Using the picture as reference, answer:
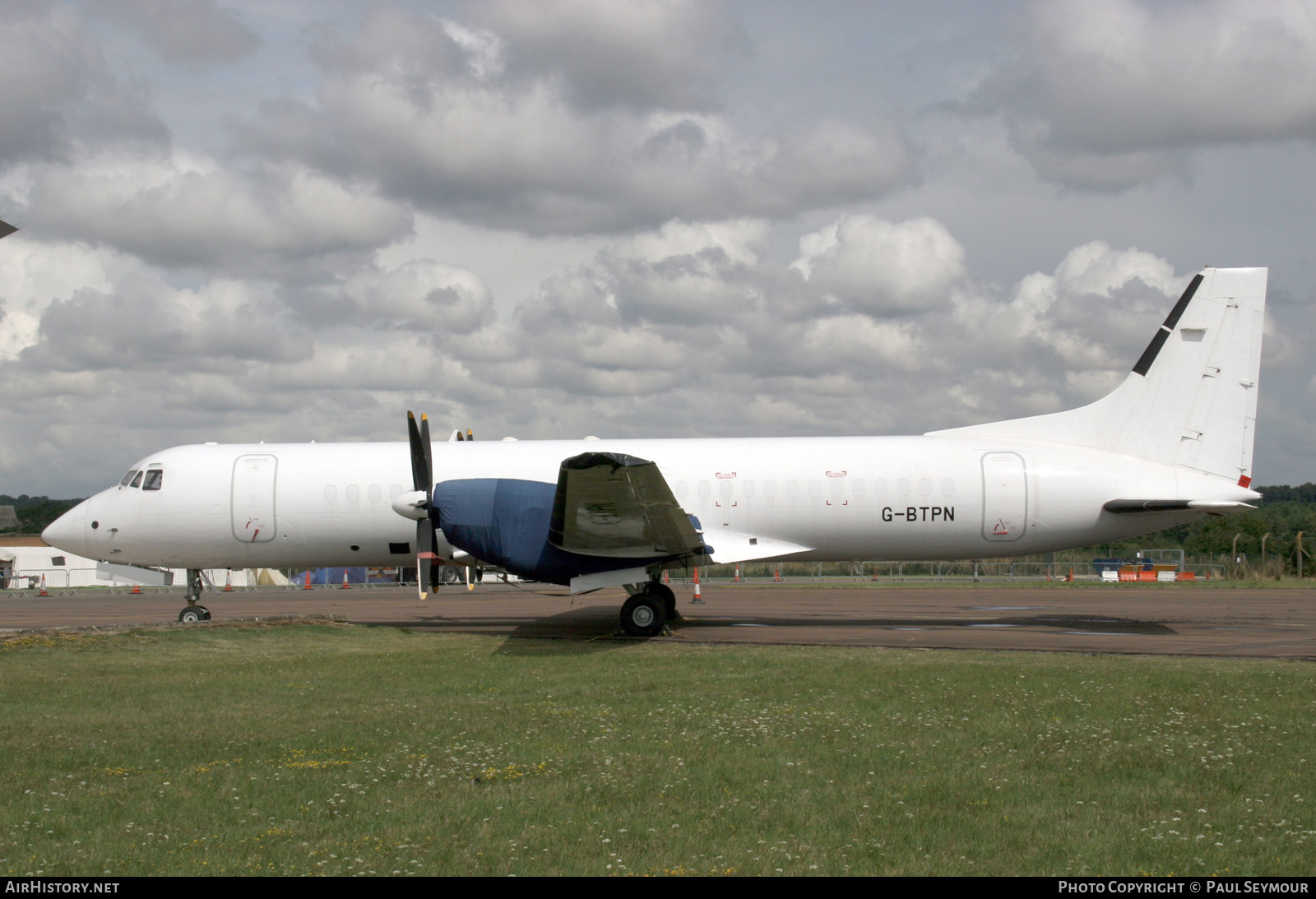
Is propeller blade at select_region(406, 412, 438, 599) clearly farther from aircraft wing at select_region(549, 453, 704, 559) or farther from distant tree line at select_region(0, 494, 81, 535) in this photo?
distant tree line at select_region(0, 494, 81, 535)

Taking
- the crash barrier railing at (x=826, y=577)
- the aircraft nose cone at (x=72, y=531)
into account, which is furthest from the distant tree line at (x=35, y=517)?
the aircraft nose cone at (x=72, y=531)

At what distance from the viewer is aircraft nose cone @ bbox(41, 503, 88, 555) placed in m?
19.9

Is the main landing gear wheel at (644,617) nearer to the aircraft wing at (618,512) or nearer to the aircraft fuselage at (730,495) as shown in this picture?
the aircraft wing at (618,512)

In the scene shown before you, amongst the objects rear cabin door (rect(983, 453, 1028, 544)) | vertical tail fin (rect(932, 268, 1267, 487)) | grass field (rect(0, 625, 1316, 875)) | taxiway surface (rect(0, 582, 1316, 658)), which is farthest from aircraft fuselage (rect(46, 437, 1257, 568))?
grass field (rect(0, 625, 1316, 875))

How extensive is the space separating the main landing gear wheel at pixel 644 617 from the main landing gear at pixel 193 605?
28.8 feet

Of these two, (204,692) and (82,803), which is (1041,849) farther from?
(204,692)

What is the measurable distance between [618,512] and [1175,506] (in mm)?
10182

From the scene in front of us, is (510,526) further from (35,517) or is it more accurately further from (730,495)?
(35,517)

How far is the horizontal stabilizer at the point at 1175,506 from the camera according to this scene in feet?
57.4

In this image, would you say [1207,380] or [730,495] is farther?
[730,495]

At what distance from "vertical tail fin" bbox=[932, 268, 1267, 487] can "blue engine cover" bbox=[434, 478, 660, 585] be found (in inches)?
407

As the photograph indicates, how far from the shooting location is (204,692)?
1148 centimetres

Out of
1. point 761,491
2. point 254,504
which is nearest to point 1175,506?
point 761,491

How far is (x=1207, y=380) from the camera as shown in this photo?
18281 mm
